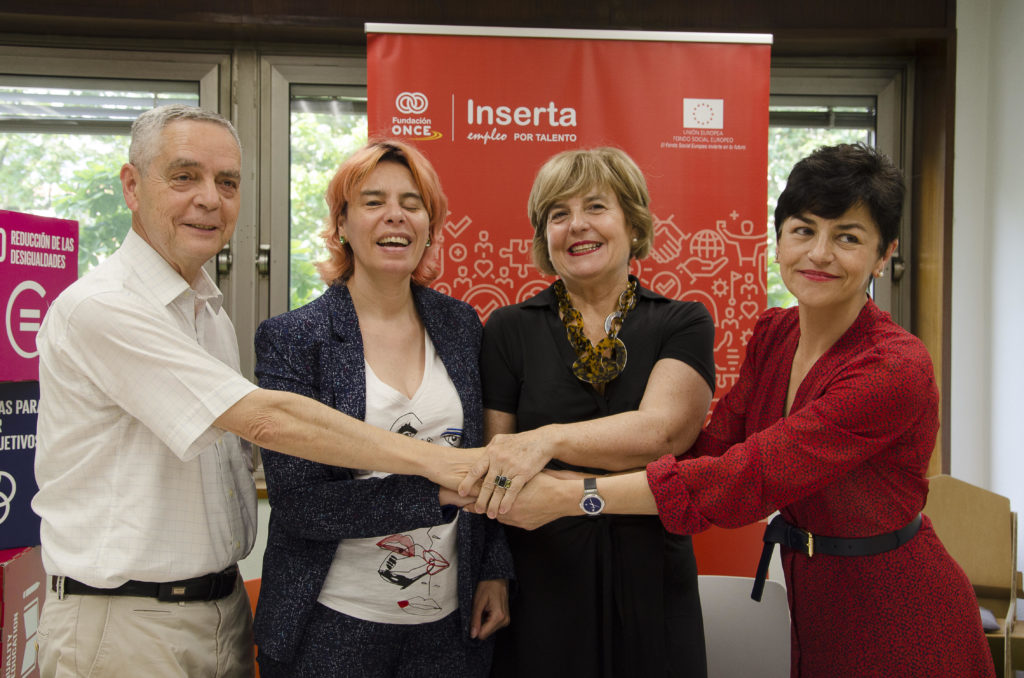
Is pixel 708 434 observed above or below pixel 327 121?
below

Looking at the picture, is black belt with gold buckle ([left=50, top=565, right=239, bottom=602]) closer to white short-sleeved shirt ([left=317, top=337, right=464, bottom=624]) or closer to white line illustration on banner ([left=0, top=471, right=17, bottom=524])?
white short-sleeved shirt ([left=317, top=337, right=464, bottom=624])

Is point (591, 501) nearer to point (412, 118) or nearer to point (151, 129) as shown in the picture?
point (151, 129)

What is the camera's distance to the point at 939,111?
3688mm

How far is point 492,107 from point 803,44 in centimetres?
167

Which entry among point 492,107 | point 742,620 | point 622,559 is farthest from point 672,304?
point 492,107

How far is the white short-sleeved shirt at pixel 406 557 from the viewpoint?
1590 millimetres

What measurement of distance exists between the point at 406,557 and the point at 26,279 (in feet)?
4.81

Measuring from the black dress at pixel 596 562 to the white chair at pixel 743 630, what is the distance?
616mm

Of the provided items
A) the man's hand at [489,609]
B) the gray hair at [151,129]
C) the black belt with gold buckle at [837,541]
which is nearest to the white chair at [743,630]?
the black belt with gold buckle at [837,541]

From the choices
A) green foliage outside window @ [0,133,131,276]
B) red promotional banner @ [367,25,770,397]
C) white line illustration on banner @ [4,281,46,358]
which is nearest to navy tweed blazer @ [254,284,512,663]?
white line illustration on banner @ [4,281,46,358]

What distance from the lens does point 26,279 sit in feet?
7.13

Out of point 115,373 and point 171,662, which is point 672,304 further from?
point 171,662

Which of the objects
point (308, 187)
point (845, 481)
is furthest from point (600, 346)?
point (308, 187)

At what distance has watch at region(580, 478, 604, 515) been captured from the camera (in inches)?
64.9
